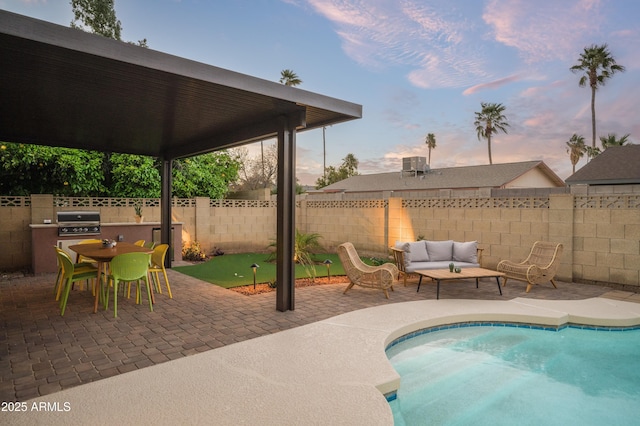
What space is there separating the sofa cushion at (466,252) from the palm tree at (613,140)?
20.3 metres

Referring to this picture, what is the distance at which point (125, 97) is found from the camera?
4.52m

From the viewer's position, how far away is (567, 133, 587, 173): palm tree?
31.3 m

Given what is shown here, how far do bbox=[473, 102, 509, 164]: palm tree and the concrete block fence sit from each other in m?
21.4

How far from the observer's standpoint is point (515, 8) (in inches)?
368

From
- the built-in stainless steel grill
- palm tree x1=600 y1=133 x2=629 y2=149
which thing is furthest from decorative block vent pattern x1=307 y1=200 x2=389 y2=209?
palm tree x1=600 y1=133 x2=629 y2=149

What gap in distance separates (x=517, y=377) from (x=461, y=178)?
18802mm

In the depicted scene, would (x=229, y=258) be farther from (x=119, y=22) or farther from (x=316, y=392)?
(x=119, y=22)

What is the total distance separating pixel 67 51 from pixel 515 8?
10.6 meters

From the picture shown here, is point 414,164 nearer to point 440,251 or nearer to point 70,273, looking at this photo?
point 440,251

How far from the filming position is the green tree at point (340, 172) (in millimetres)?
37562

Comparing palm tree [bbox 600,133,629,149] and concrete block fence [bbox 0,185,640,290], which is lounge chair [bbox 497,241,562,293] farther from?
palm tree [bbox 600,133,629,149]

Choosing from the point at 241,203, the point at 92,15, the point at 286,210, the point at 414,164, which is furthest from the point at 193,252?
the point at 92,15

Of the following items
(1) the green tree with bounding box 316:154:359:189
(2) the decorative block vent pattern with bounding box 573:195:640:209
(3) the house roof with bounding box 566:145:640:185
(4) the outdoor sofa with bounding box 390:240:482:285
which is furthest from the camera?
(1) the green tree with bounding box 316:154:359:189

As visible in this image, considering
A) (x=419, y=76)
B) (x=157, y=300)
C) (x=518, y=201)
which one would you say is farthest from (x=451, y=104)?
(x=157, y=300)
